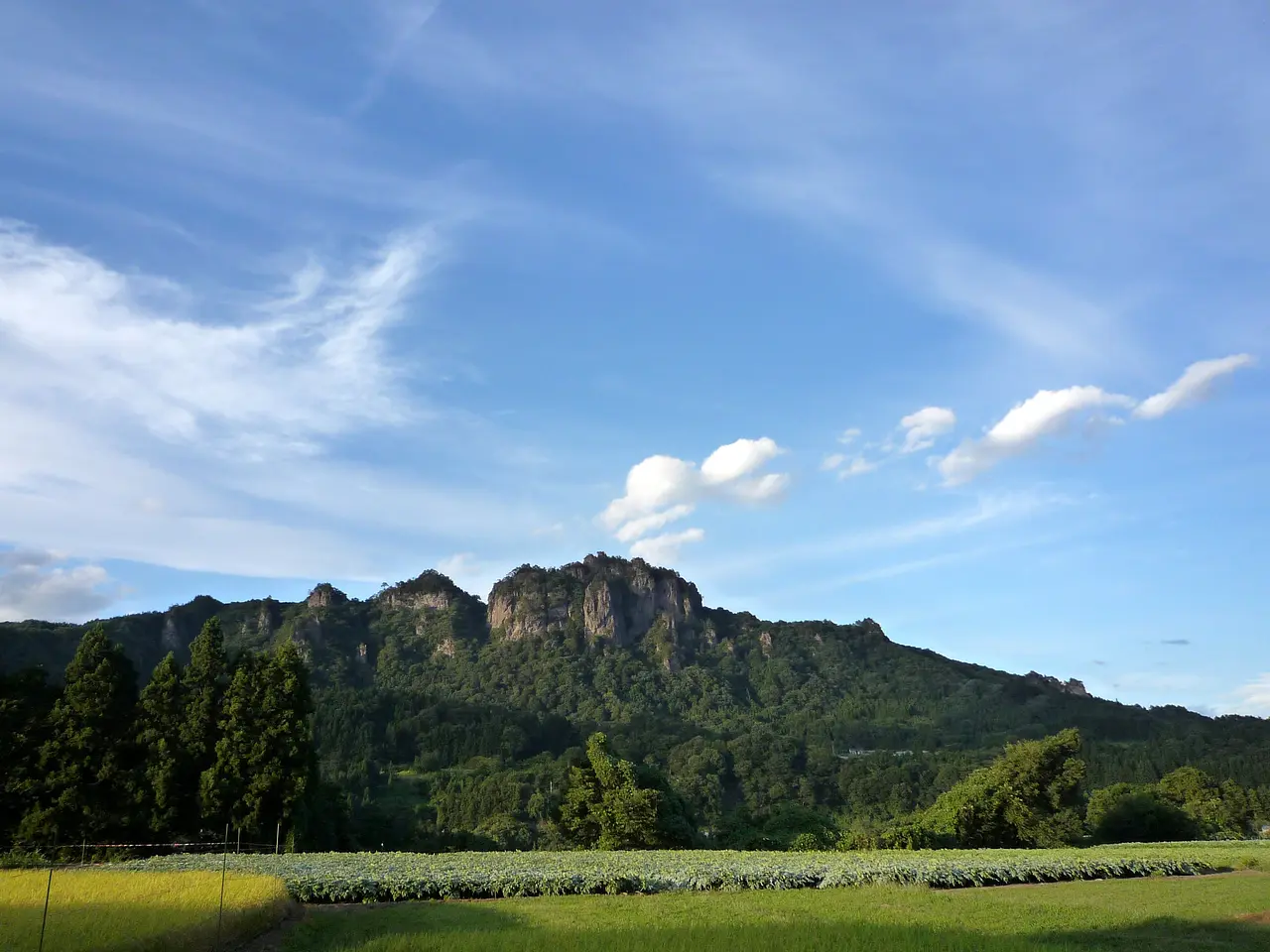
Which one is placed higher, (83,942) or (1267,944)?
(83,942)

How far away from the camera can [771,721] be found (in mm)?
136125

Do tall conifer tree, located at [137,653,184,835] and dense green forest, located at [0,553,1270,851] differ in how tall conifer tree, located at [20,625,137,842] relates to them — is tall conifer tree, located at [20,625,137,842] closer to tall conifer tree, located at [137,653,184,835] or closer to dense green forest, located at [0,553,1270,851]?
dense green forest, located at [0,553,1270,851]

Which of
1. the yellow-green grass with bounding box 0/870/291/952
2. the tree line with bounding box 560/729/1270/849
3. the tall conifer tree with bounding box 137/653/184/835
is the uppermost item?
the tall conifer tree with bounding box 137/653/184/835

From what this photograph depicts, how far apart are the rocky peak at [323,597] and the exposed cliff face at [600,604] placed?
29929 mm

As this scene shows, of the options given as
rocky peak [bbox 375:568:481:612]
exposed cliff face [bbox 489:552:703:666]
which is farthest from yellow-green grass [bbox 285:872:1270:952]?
rocky peak [bbox 375:568:481:612]

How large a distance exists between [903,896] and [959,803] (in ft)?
78.3

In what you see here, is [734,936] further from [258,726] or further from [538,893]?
[258,726]

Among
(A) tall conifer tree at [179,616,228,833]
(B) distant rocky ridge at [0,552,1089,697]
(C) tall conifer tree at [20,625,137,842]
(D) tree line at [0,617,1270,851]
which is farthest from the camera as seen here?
(B) distant rocky ridge at [0,552,1089,697]

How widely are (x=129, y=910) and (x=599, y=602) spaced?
154 meters

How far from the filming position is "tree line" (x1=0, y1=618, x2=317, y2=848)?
93.4 feet

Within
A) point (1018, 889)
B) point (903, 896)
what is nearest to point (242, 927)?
point (903, 896)

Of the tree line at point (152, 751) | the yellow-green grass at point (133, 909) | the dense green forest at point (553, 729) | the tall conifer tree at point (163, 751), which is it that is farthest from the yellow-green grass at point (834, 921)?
the tall conifer tree at point (163, 751)

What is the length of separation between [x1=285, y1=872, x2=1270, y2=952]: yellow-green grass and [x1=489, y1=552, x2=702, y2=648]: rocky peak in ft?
464

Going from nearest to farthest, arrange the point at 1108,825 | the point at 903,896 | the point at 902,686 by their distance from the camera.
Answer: the point at 903,896, the point at 1108,825, the point at 902,686
